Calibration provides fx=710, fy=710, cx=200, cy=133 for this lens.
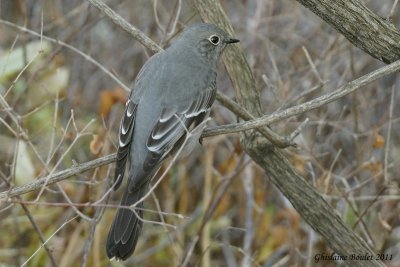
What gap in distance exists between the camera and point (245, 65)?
4.95m

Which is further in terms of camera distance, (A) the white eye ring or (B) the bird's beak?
(A) the white eye ring

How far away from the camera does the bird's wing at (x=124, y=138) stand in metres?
4.69

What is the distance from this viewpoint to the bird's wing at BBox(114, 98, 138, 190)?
4.69 metres

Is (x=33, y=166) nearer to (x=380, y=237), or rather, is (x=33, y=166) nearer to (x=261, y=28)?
(x=261, y=28)

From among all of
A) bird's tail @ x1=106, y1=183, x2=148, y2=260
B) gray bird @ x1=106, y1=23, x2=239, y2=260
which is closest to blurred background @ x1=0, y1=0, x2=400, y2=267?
gray bird @ x1=106, y1=23, x2=239, y2=260

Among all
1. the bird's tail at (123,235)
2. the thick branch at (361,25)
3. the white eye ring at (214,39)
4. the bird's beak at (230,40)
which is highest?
the white eye ring at (214,39)

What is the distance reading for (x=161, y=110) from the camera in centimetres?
516

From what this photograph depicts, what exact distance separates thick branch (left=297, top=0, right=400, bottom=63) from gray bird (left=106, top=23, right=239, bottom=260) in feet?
4.02

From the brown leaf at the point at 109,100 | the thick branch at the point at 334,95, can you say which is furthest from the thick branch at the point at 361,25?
the brown leaf at the point at 109,100

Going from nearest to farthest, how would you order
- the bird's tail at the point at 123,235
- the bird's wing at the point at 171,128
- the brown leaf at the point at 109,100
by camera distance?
the bird's tail at the point at 123,235 → the bird's wing at the point at 171,128 → the brown leaf at the point at 109,100

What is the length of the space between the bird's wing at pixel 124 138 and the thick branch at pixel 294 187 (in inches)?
30.6

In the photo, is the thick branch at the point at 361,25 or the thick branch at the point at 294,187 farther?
the thick branch at the point at 294,187

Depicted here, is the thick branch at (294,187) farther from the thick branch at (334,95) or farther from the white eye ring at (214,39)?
the thick branch at (334,95)

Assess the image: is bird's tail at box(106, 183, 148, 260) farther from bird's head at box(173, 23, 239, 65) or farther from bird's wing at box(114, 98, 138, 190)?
bird's head at box(173, 23, 239, 65)
